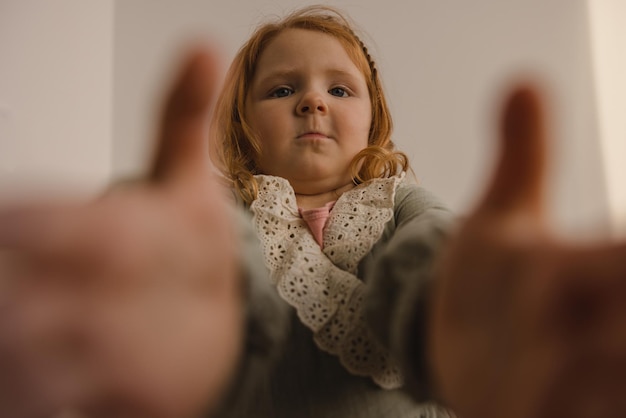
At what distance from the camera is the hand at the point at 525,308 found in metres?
0.21

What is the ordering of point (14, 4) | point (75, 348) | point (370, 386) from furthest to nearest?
point (14, 4) < point (370, 386) < point (75, 348)

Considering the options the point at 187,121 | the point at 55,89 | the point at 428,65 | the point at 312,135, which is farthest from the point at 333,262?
the point at 428,65

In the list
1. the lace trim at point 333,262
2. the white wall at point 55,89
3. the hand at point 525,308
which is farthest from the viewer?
the white wall at point 55,89

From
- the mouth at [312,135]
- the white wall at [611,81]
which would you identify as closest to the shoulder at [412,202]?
the mouth at [312,135]

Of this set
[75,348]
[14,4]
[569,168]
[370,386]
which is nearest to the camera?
[75,348]

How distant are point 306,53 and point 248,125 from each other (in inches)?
4.1

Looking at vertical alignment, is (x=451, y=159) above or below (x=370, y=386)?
below

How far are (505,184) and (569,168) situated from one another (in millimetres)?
1169

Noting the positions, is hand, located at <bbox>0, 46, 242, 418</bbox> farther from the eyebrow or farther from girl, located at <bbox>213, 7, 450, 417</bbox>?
the eyebrow

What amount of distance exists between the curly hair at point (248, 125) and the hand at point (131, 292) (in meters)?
0.40

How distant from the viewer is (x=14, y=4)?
42.5 inches

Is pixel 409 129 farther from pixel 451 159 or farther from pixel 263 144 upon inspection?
pixel 263 144

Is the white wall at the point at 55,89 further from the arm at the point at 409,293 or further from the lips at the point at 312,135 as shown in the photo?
the arm at the point at 409,293

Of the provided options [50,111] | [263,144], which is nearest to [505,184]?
[263,144]
